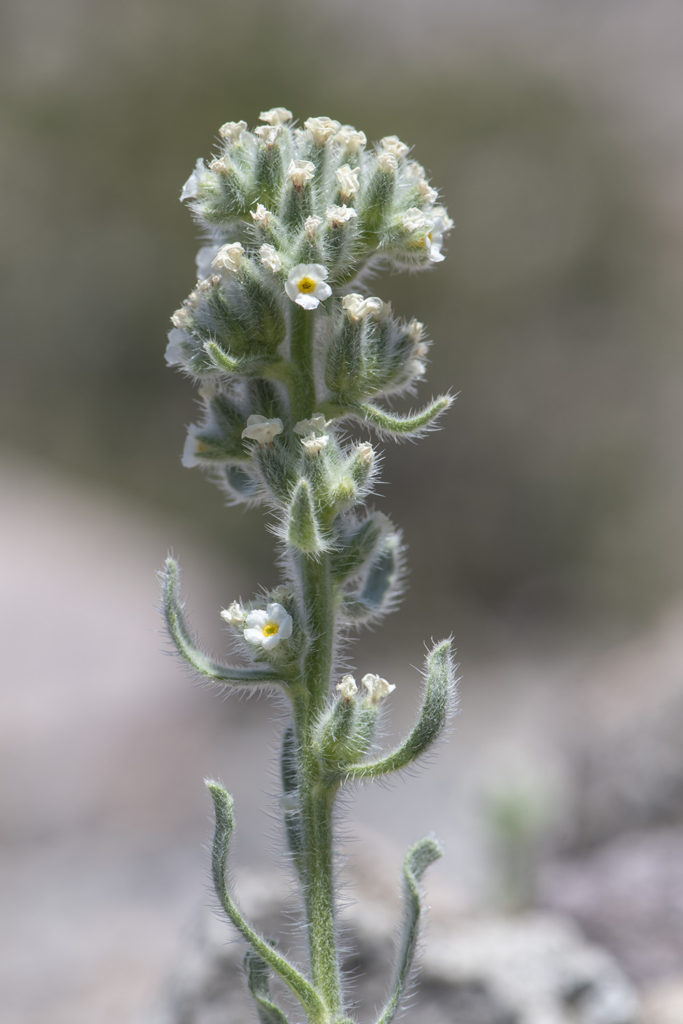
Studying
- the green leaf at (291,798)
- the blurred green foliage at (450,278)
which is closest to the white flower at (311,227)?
the green leaf at (291,798)

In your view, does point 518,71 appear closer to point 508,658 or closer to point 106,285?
point 106,285

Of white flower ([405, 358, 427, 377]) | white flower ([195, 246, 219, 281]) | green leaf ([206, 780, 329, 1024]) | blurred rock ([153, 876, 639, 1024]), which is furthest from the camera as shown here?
blurred rock ([153, 876, 639, 1024])

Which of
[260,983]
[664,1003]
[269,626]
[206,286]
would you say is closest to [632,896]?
[664,1003]

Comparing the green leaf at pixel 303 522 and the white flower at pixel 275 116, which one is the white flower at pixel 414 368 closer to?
the green leaf at pixel 303 522

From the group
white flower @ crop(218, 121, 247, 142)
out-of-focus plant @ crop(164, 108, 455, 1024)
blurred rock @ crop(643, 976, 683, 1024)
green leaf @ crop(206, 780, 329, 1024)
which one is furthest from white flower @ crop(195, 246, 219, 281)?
blurred rock @ crop(643, 976, 683, 1024)

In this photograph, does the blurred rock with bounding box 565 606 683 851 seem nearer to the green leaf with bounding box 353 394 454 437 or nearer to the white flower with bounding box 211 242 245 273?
the green leaf with bounding box 353 394 454 437
